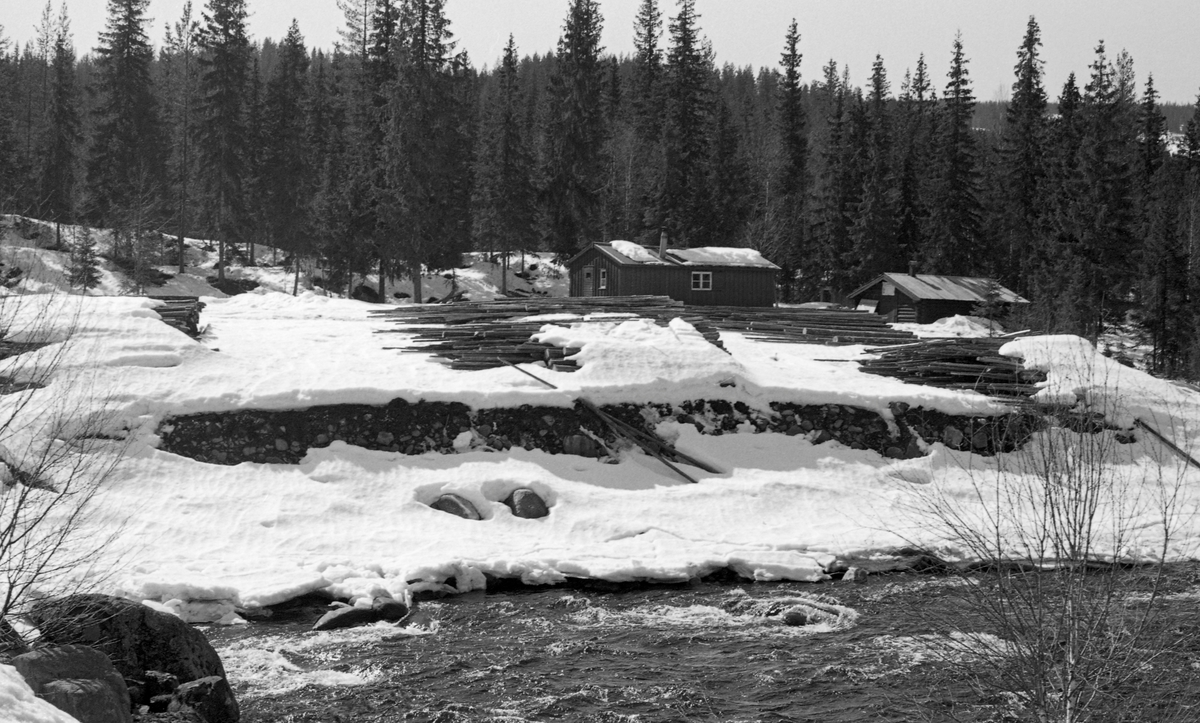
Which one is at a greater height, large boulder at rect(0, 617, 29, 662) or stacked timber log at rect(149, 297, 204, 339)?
stacked timber log at rect(149, 297, 204, 339)

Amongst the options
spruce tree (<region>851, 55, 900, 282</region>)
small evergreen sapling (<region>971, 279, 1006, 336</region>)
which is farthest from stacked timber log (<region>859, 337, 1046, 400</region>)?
spruce tree (<region>851, 55, 900, 282</region>)

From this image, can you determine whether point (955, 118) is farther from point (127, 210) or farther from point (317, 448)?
point (317, 448)

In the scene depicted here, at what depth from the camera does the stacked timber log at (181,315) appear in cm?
2122

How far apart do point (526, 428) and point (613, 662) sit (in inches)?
308

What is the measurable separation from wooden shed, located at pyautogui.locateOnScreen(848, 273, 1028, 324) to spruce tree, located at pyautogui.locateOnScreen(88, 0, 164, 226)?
37.0m

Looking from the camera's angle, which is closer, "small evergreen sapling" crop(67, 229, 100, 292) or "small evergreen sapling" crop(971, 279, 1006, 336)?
"small evergreen sapling" crop(67, 229, 100, 292)

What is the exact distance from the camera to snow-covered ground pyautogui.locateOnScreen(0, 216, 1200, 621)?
44.9ft

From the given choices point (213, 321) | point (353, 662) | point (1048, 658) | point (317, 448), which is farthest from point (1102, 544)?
point (213, 321)

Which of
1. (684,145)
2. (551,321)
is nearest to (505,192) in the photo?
(684,145)

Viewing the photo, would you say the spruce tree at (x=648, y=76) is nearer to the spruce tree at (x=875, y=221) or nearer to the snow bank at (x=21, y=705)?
the spruce tree at (x=875, y=221)

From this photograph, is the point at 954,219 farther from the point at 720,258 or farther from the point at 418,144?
the point at 418,144

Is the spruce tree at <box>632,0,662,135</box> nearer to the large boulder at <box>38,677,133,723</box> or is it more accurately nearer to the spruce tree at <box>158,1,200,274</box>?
the spruce tree at <box>158,1,200,274</box>

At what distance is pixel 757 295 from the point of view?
41.6 metres

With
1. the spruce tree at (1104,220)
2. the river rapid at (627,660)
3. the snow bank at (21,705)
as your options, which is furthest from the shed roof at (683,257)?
the snow bank at (21,705)
